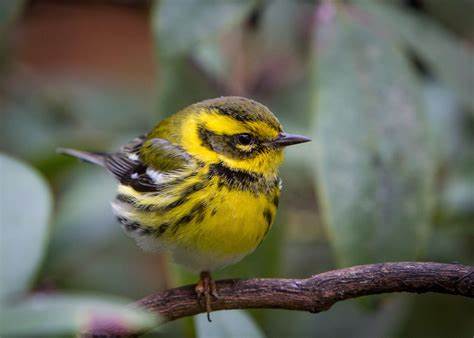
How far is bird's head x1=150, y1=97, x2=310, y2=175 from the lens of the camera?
107 inches

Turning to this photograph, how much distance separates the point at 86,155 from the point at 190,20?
2.67 ft

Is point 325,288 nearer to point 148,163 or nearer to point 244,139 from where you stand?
point 244,139

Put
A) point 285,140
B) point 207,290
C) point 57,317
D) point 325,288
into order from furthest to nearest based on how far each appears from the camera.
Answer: point 285,140 < point 207,290 < point 325,288 < point 57,317

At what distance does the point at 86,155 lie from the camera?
3369mm

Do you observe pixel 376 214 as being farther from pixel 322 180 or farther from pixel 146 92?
pixel 146 92

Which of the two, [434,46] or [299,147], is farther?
[299,147]

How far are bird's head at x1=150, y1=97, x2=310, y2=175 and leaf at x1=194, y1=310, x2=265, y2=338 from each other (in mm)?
489

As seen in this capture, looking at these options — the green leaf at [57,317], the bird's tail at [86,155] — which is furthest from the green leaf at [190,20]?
the green leaf at [57,317]

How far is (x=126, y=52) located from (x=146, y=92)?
4.98 ft

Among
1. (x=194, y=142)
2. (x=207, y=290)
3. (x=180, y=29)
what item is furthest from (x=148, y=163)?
(x=207, y=290)

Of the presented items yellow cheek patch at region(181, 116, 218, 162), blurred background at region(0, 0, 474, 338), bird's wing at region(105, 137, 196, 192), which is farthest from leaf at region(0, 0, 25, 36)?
yellow cheek patch at region(181, 116, 218, 162)

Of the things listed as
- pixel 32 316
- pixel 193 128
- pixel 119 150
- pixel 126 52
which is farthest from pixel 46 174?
pixel 126 52

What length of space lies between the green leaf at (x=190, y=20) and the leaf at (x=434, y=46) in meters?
0.48

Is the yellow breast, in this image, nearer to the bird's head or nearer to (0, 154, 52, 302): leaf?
the bird's head
